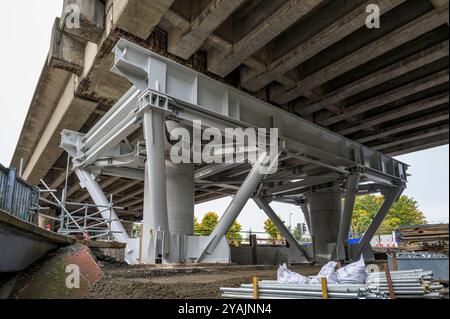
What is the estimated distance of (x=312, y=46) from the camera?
343 inches

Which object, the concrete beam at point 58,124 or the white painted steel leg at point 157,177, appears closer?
the white painted steel leg at point 157,177

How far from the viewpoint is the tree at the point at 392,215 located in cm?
5041

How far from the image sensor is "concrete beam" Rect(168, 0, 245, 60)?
24.4 ft

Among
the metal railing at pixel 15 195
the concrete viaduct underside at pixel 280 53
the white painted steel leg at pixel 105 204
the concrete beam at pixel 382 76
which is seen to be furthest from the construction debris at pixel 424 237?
the metal railing at pixel 15 195

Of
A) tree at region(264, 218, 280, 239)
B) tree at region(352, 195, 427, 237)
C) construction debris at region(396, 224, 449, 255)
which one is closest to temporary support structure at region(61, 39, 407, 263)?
construction debris at region(396, 224, 449, 255)

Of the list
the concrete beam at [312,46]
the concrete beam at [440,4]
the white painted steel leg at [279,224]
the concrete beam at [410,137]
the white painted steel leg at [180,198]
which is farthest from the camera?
the white painted steel leg at [279,224]

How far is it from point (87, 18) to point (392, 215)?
191 feet

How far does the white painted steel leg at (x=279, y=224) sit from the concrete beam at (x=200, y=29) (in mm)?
11696

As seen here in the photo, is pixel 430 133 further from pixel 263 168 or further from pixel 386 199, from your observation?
pixel 263 168

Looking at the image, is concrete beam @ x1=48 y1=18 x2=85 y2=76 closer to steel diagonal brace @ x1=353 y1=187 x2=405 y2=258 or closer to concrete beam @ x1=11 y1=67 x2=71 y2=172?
concrete beam @ x1=11 y1=67 x2=71 y2=172

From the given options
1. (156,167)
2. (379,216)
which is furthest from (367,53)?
(379,216)

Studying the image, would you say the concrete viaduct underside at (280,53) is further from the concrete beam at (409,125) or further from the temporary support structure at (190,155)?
the temporary support structure at (190,155)

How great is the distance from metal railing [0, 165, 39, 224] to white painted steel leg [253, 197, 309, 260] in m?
11.9

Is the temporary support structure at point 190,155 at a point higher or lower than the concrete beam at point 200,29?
lower
